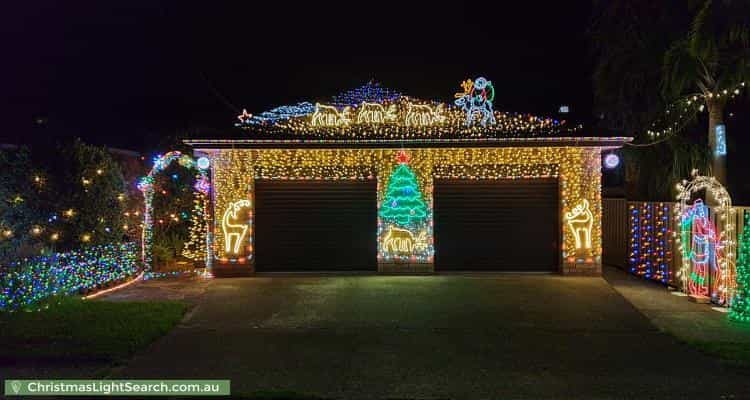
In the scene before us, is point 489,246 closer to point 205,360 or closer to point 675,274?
point 675,274

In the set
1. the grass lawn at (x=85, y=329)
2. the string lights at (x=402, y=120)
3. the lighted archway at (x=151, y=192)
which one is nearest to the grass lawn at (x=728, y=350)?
the string lights at (x=402, y=120)

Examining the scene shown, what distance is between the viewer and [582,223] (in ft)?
39.0

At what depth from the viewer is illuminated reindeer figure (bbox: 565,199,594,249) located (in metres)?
11.9

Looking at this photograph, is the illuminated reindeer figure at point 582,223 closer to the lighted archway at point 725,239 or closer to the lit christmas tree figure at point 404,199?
the lighted archway at point 725,239

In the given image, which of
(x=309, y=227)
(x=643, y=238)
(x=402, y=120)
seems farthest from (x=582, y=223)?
(x=309, y=227)

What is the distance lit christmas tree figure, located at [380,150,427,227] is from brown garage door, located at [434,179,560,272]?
488 mm

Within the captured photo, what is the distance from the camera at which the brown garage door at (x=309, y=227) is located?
12477mm

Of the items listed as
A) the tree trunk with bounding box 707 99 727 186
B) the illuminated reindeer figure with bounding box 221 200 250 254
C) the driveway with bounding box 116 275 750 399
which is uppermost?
the tree trunk with bounding box 707 99 727 186

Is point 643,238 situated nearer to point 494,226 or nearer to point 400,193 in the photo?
point 494,226

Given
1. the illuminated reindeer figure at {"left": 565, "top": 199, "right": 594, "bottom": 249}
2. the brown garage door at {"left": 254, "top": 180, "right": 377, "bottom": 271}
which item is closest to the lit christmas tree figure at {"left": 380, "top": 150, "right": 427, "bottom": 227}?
the brown garage door at {"left": 254, "top": 180, "right": 377, "bottom": 271}

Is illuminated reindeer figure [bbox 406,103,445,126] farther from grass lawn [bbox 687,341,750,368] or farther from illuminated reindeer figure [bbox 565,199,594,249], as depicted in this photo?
grass lawn [bbox 687,341,750,368]

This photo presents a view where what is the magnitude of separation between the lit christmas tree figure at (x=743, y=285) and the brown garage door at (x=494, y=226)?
391 centimetres

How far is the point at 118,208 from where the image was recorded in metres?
11.8

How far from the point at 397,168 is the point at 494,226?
2423 millimetres
